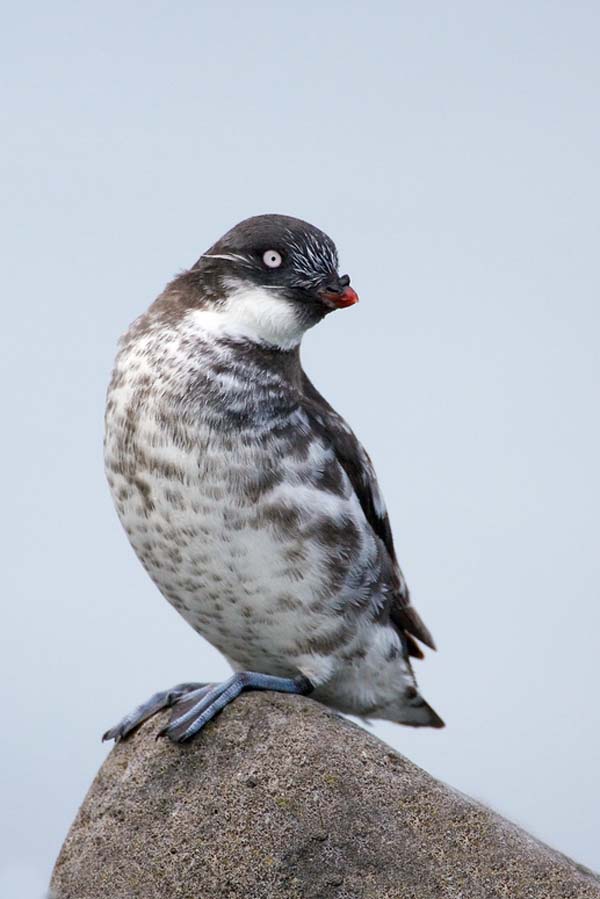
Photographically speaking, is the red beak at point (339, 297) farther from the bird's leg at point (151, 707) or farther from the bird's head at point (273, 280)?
the bird's leg at point (151, 707)

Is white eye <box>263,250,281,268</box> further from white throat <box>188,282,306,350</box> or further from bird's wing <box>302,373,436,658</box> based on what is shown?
bird's wing <box>302,373,436,658</box>

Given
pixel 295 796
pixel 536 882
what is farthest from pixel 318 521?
pixel 536 882

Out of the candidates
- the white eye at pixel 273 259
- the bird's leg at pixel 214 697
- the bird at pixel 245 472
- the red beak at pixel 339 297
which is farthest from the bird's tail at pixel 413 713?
the white eye at pixel 273 259

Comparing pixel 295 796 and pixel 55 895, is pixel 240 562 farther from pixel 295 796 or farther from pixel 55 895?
pixel 55 895

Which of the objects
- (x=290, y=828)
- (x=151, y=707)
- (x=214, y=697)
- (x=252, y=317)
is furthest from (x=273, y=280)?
(x=290, y=828)

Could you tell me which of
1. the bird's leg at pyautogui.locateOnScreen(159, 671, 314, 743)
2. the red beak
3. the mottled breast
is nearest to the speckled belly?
the mottled breast

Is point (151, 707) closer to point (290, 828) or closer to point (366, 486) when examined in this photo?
point (290, 828)
